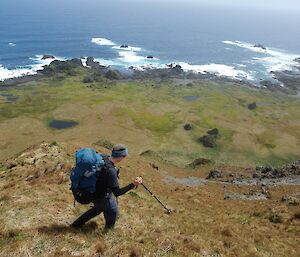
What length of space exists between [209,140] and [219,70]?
263 feet

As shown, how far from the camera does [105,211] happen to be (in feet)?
41.0

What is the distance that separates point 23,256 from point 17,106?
82.2 meters

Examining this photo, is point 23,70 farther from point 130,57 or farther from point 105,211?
point 105,211

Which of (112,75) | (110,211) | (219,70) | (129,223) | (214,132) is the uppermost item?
(110,211)

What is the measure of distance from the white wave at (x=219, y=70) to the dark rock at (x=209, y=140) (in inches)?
2752

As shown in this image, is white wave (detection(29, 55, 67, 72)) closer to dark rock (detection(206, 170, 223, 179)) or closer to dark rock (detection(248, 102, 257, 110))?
dark rock (detection(248, 102, 257, 110))

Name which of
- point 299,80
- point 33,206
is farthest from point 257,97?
point 33,206

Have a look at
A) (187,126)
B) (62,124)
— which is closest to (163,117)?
(187,126)

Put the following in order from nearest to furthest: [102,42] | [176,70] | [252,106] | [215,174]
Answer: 1. [215,174]
2. [252,106]
3. [176,70]
4. [102,42]

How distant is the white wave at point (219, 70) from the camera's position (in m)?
140

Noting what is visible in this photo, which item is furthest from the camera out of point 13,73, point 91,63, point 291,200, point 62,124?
point 91,63

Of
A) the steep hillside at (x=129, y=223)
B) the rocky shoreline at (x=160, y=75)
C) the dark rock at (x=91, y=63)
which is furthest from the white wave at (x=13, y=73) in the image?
the steep hillside at (x=129, y=223)

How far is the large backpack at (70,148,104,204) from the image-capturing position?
11.0 m

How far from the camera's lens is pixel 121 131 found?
7538 cm
